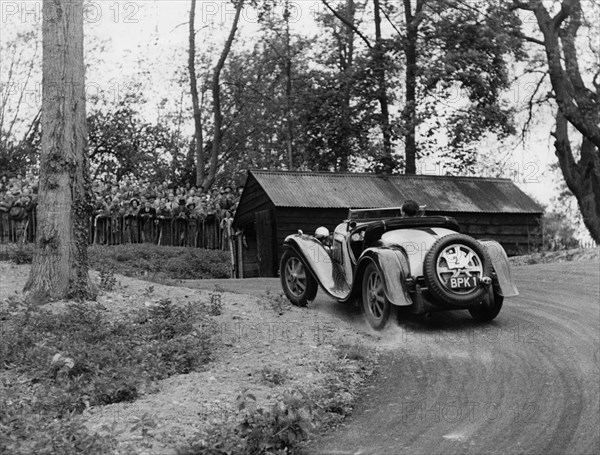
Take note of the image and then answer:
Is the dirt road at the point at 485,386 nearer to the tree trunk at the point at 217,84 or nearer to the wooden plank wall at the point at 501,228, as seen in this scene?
the wooden plank wall at the point at 501,228

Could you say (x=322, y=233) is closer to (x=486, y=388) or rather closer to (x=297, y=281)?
(x=297, y=281)

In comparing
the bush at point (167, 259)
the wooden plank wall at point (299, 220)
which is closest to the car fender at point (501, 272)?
the wooden plank wall at point (299, 220)

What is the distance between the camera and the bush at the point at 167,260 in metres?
26.2

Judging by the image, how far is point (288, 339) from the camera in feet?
37.2

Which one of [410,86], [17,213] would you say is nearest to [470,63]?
[410,86]

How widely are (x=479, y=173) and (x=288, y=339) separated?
29.1 m

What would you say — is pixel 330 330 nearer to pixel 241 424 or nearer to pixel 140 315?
pixel 140 315

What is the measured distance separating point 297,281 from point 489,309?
3243 millimetres

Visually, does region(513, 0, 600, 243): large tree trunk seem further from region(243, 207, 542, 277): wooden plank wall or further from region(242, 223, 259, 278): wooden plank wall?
region(242, 223, 259, 278): wooden plank wall

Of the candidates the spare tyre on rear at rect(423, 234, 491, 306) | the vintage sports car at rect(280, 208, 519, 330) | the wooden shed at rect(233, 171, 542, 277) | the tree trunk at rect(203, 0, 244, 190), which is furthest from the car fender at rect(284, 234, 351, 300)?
the tree trunk at rect(203, 0, 244, 190)

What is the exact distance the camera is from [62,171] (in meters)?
13.5

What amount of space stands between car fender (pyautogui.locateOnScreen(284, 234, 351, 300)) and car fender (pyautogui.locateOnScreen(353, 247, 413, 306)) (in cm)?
129

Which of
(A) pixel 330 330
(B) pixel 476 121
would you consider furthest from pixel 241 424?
(B) pixel 476 121

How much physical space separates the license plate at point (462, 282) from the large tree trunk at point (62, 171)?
18.6 feet
